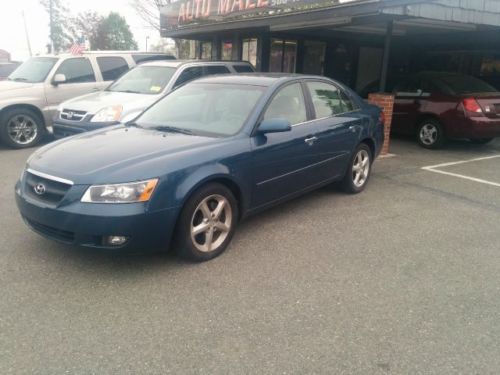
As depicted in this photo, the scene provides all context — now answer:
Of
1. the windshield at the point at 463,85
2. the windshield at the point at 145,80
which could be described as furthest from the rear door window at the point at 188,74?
the windshield at the point at 463,85

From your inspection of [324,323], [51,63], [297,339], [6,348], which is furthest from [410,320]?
[51,63]

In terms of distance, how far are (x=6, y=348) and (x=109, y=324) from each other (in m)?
0.60

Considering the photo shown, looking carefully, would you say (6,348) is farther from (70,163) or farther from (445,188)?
(445,188)

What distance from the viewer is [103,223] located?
126 inches

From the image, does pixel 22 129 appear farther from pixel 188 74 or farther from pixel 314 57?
pixel 314 57

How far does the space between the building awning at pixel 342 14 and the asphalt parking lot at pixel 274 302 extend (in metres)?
4.28

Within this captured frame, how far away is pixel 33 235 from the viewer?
13.8 ft

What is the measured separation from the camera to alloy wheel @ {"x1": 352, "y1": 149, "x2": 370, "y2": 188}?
594 centimetres

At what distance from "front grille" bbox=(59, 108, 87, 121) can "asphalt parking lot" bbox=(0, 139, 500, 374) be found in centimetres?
259

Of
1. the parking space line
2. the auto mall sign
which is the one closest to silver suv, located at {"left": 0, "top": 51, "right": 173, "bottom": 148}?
the auto mall sign

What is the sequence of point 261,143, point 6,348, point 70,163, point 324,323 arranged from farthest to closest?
point 261,143 < point 70,163 < point 324,323 < point 6,348

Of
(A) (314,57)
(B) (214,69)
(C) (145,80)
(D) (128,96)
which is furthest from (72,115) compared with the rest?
(A) (314,57)

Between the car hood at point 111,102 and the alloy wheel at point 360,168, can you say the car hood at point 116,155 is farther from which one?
the car hood at point 111,102

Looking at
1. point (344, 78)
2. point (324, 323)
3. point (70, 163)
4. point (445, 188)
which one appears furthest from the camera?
point (344, 78)
